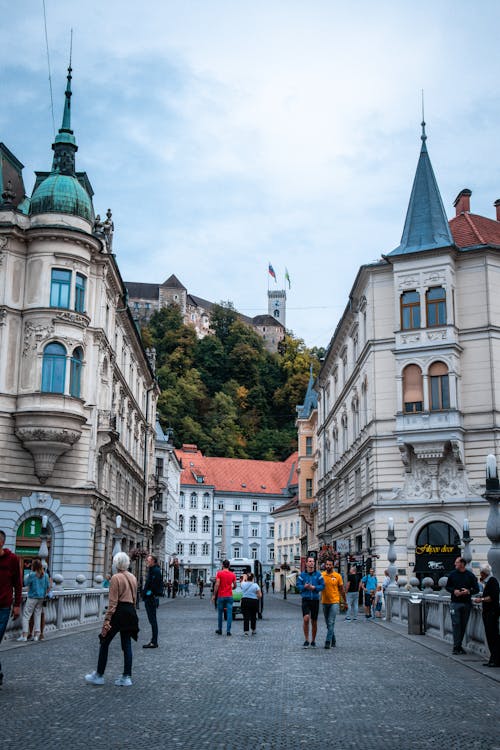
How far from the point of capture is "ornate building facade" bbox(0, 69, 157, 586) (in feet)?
102

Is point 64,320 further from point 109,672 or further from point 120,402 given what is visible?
point 109,672

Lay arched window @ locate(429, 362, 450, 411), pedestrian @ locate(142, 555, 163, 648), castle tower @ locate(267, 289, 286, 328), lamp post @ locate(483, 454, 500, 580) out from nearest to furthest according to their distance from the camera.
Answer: lamp post @ locate(483, 454, 500, 580) → pedestrian @ locate(142, 555, 163, 648) → arched window @ locate(429, 362, 450, 411) → castle tower @ locate(267, 289, 286, 328)

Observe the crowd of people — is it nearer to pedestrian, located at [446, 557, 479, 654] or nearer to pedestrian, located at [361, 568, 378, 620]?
pedestrian, located at [446, 557, 479, 654]

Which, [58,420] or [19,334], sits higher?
[19,334]

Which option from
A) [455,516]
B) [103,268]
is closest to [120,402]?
[103,268]

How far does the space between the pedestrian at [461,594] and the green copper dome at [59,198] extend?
22901 millimetres

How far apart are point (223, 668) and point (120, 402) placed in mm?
29561

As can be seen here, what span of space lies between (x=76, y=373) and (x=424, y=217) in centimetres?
1577

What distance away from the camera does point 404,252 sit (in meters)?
34.8

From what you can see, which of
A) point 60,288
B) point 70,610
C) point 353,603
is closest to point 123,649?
point 70,610

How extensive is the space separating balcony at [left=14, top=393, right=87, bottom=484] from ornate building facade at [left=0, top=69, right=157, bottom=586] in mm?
36

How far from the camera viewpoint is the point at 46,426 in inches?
1216

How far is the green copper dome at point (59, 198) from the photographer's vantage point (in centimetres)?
3291

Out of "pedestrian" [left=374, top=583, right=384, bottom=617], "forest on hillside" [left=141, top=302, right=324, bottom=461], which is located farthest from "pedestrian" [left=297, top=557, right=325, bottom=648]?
"forest on hillside" [left=141, top=302, right=324, bottom=461]
